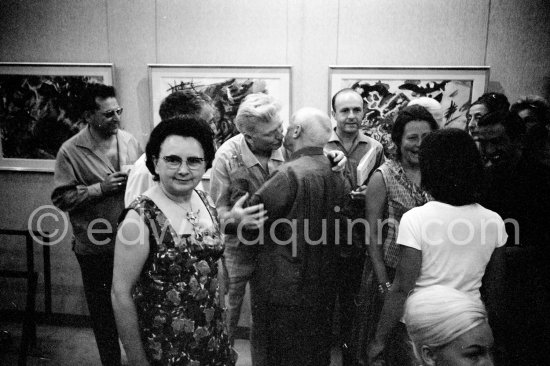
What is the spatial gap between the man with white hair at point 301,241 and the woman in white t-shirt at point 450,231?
534mm

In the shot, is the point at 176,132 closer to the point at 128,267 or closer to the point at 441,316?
the point at 128,267

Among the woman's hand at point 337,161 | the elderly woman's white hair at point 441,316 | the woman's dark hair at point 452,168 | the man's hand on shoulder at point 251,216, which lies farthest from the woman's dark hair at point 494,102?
the elderly woman's white hair at point 441,316

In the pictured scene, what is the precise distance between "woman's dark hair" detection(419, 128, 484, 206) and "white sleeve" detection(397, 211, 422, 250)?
6.0 inches

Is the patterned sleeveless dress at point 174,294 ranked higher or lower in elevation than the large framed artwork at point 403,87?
lower

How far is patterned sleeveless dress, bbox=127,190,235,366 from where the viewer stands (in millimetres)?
1634

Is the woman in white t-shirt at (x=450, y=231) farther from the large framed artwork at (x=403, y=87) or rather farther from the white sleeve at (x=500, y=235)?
the large framed artwork at (x=403, y=87)

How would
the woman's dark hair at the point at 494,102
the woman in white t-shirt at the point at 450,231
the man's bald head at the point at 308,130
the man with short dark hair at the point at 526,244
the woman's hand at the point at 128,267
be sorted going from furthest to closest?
the woman's dark hair at the point at 494,102 → the man with short dark hair at the point at 526,244 → the man's bald head at the point at 308,130 → the woman in white t-shirt at the point at 450,231 → the woman's hand at the point at 128,267

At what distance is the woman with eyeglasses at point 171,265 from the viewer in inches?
62.7

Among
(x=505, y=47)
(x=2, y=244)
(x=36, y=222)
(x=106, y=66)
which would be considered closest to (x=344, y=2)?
(x=505, y=47)

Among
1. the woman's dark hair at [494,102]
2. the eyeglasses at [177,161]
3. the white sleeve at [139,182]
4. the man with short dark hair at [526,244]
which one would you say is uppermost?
the woman's dark hair at [494,102]

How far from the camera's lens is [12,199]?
3990mm

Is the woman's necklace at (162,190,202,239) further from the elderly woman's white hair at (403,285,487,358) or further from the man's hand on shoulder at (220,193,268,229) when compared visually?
the elderly woman's white hair at (403,285,487,358)

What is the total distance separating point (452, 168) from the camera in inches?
68.3

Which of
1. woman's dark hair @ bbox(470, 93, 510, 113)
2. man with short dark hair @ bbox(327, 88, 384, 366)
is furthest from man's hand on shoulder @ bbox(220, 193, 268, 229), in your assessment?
woman's dark hair @ bbox(470, 93, 510, 113)
